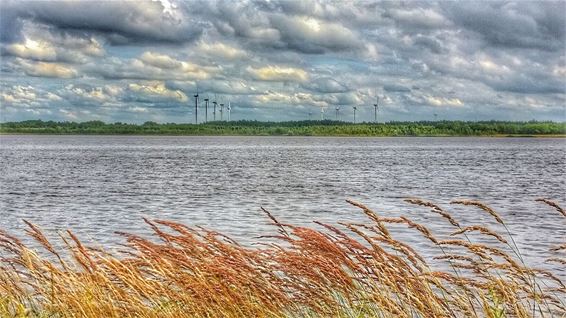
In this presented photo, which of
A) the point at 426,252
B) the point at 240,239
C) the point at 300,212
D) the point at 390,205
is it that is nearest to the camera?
the point at 426,252

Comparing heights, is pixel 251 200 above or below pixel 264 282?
below

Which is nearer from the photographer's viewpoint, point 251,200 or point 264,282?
point 264,282

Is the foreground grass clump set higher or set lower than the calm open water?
higher

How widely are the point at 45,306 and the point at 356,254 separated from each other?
16.4 feet

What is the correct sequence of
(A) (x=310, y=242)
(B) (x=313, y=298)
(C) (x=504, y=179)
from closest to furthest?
(A) (x=310, y=242), (B) (x=313, y=298), (C) (x=504, y=179)

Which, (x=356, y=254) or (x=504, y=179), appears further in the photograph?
(x=504, y=179)

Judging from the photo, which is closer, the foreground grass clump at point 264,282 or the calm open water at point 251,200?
the foreground grass clump at point 264,282

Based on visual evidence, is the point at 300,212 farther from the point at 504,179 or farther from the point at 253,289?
the point at 504,179

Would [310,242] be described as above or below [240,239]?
above

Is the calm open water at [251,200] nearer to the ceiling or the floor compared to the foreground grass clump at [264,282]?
nearer to the floor

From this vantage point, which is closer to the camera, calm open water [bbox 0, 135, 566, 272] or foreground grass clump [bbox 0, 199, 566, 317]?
foreground grass clump [bbox 0, 199, 566, 317]

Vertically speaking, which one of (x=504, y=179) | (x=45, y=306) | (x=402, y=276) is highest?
(x=402, y=276)

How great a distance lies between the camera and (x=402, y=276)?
9.57 m

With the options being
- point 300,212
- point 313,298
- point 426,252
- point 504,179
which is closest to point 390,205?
point 300,212
